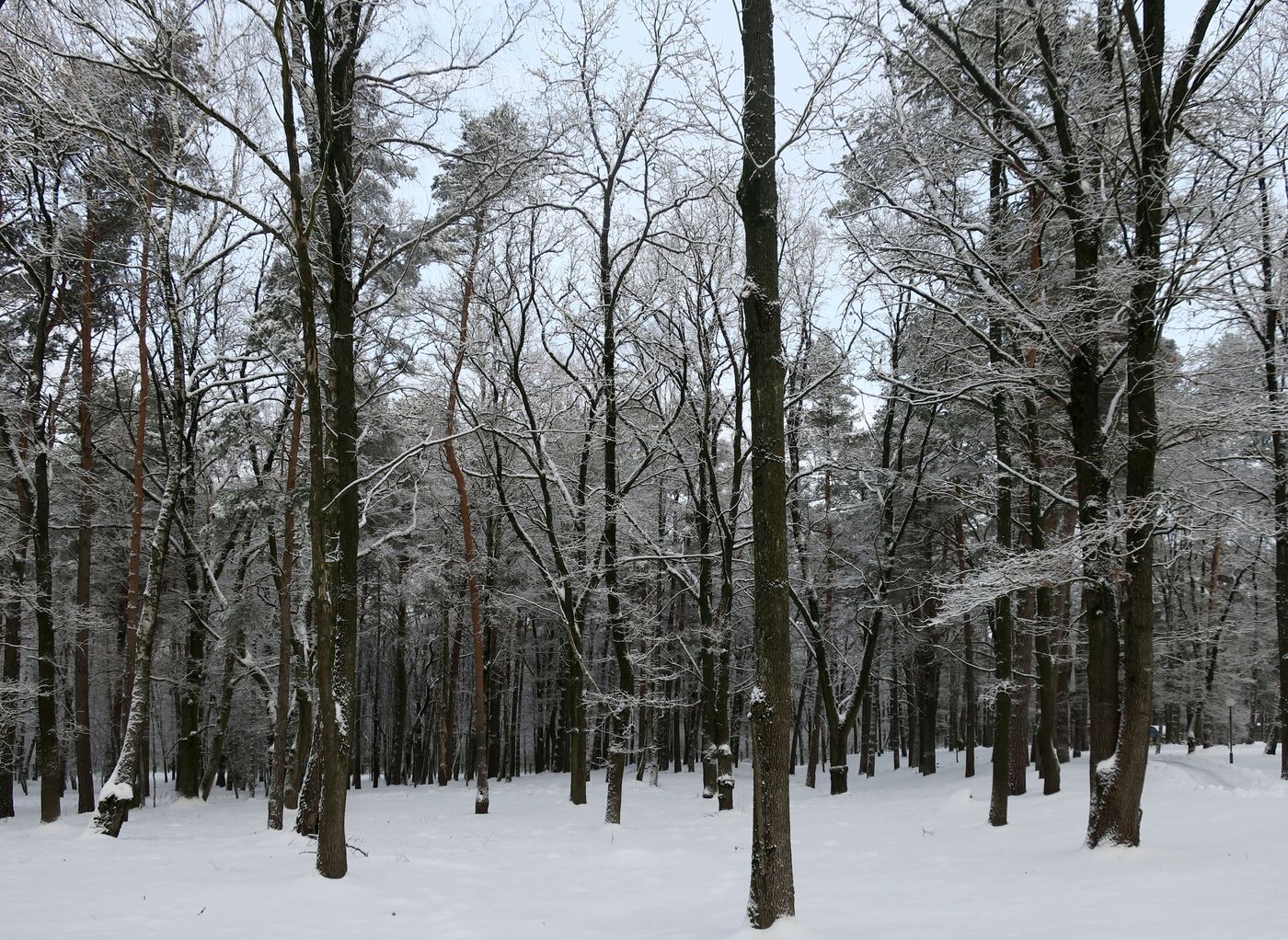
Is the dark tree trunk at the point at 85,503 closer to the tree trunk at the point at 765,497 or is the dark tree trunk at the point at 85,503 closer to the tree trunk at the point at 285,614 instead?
the tree trunk at the point at 285,614

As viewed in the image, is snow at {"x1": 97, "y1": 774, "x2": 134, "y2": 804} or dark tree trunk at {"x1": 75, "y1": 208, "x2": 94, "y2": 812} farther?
dark tree trunk at {"x1": 75, "y1": 208, "x2": 94, "y2": 812}

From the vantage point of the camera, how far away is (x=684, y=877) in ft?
32.1

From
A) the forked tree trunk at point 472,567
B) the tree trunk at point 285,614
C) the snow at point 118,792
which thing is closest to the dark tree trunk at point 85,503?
the tree trunk at point 285,614

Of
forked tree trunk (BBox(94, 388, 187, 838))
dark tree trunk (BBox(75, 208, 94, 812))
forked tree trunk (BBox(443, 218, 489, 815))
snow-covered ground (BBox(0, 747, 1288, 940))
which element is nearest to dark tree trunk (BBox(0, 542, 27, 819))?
dark tree trunk (BBox(75, 208, 94, 812))

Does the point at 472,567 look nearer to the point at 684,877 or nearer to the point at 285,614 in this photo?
the point at 285,614

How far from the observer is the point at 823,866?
10367mm

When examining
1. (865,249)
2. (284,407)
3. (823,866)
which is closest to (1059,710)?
(823,866)

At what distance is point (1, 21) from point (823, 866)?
43.6 ft

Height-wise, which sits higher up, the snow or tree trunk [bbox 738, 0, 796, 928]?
tree trunk [bbox 738, 0, 796, 928]

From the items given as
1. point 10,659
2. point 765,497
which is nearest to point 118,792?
point 10,659

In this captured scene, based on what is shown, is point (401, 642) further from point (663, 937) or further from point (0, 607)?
point (663, 937)

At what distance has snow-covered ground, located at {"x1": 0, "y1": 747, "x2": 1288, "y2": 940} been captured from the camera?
6055mm

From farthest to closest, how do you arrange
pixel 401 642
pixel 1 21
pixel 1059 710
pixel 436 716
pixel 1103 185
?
pixel 436 716, pixel 401 642, pixel 1059 710, pixel 1103 185, pixel 1 21

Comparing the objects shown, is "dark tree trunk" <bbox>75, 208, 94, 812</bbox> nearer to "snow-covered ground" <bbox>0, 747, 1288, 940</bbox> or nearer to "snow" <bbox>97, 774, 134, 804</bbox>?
"snow-covered ground" <bbox>0, 747, 1288, 940</bbox>
